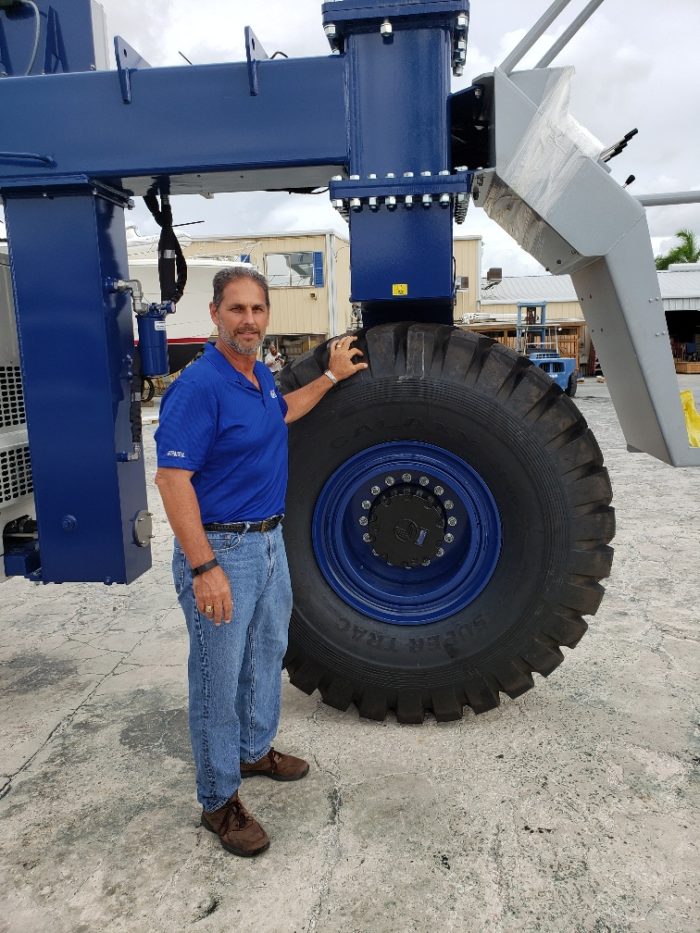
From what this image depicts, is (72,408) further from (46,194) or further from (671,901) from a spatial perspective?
(671,901)

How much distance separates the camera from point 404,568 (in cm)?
292

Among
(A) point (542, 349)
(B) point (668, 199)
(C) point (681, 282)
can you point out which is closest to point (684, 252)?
(C) point (681, 282)

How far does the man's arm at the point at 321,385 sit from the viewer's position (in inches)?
103

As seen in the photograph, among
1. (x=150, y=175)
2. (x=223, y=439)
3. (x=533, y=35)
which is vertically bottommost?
(x=223, y=439)

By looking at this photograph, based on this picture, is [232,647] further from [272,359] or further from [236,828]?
[272,359]

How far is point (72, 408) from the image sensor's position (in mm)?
2898

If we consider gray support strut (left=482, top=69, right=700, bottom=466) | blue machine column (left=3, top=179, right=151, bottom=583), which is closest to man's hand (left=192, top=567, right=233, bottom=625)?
blue machine column (left=3, top=179, right=151, bottom=583)

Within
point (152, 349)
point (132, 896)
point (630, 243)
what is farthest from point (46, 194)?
point (132, 896)

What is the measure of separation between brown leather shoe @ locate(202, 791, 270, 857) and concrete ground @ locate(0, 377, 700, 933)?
4 cm

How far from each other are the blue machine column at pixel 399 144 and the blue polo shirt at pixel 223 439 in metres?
0.76

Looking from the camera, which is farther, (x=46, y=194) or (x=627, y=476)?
(x=627, y=476)

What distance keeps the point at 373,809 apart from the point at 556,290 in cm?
3520

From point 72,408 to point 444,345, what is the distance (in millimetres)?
1514

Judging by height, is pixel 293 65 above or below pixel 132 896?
above
